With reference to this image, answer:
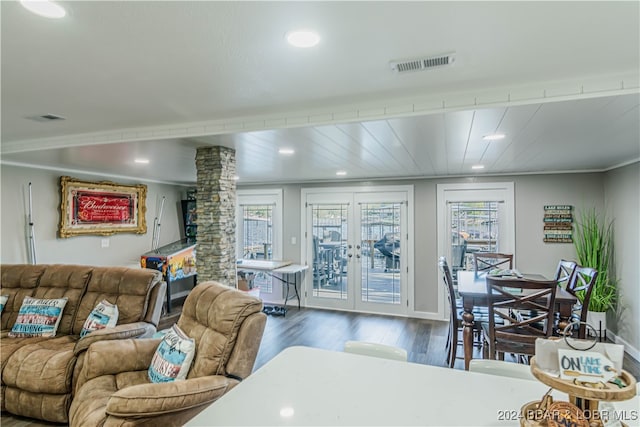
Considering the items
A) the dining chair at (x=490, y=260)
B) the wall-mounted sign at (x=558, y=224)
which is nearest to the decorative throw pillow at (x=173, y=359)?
the dining chair at (x=490, y=260)

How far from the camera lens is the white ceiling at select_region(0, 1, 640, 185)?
136cm

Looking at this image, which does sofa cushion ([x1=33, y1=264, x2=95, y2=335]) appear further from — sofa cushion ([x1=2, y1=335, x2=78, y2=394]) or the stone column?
the stone column

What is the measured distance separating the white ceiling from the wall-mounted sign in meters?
1.76

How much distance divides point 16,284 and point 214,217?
2.11 meters

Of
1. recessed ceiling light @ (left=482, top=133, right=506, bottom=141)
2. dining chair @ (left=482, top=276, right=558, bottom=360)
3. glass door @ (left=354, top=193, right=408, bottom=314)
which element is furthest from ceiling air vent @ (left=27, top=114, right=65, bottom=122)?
glass door @ (left=354, top=193, right=408, bottom=314)

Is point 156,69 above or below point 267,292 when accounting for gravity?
above

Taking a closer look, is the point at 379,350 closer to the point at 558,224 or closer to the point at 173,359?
the point at 173,359

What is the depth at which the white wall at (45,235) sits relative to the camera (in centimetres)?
438

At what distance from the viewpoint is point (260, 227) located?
6715 mm

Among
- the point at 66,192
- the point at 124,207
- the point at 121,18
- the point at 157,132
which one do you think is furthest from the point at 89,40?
the point at 124,207

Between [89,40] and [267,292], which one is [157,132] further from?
[267,292]

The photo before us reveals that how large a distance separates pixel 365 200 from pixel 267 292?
2.53m

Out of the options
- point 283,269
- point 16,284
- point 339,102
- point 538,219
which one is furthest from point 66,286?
point 538,219

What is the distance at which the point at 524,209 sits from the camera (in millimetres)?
5164
